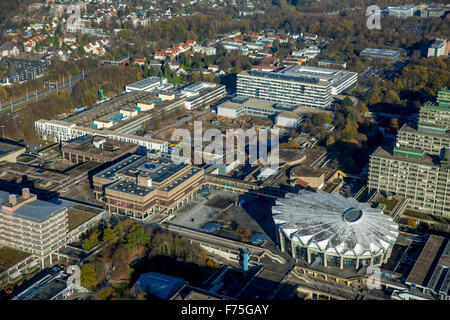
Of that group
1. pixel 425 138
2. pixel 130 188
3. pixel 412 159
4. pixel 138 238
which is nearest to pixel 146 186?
pixel 130 188

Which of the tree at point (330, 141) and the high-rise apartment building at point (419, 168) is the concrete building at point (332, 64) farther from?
the high-rise apartment building at point (419, 168)

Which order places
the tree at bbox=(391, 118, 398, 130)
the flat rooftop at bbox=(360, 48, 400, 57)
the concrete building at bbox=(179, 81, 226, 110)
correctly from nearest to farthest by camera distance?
1. the tree at bbox=(391, 118, 398, 130)
2. the concrete building at bbox=(179, 81, 226, 110)
3. the flat rooftop at bbox=(360, 48, 400, 57)

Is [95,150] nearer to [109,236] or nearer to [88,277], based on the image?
[109,236]

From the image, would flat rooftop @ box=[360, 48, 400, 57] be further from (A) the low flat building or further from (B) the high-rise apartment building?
(A) the low flat building

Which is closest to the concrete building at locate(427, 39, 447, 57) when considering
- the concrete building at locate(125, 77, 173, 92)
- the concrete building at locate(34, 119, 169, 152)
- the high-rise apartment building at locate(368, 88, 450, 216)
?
the high-rise apartment building at locate(368, 88, 450, 216)

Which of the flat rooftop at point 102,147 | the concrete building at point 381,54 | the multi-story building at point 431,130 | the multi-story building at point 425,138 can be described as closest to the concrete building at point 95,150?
the flat rooftop at point 102,147
